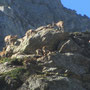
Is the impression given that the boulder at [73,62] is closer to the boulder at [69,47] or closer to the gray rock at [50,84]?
the boulder at [69,47]

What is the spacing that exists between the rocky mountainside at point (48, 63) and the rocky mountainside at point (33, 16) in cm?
4843

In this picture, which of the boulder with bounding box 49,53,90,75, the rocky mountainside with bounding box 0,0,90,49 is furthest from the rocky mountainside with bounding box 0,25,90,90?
the rocky mountainside with bounding box 0,0,90,49

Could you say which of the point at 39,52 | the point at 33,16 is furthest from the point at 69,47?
the point at 33,16

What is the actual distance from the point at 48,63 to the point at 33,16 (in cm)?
7871

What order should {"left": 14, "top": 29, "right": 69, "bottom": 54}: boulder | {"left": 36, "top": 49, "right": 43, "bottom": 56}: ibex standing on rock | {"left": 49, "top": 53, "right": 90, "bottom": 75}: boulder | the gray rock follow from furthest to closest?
{"left": 14, "top": 29, "right": 69, "bottom": 54}: boulder
{"left": 36, "top": 49, "right": 43, "bottom": 56}: ibex standing on rock
{"left": 49, "top": 53, "right": 90, "bottom": 75}: boulder
the gray rock

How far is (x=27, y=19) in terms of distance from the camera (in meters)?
103

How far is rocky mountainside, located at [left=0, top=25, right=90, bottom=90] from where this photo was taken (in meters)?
26.3

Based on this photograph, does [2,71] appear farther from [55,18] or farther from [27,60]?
[55,18]

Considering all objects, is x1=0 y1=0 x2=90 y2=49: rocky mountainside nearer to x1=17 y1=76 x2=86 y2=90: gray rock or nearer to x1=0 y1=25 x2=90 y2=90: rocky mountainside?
x1=0 y1=25 x2=90 y2=90: rocky mountainside

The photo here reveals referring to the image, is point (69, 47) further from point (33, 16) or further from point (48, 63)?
point (33, 16)

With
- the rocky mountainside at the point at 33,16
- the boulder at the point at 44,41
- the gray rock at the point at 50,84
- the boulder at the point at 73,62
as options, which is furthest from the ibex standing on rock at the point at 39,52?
the rocky mountainside at the point at 33,16

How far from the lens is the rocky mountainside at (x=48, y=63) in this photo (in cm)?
2631

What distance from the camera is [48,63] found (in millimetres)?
A: 29297

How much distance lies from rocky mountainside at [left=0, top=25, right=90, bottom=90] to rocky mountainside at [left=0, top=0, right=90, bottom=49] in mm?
48427
